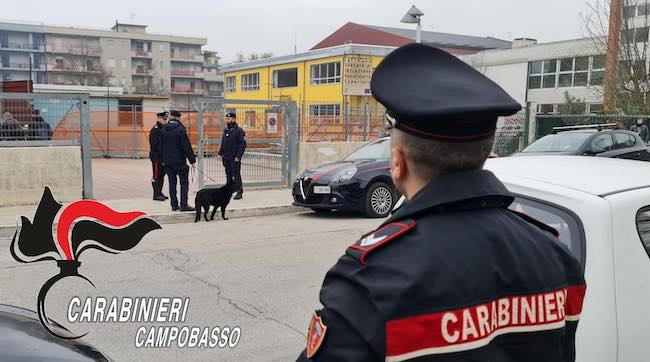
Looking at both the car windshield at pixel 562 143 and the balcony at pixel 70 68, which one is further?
the balcony at pixel 70 68

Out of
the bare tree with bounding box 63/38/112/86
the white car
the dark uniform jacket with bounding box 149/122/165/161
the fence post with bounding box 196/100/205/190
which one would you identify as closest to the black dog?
the dark uniform jacket with bounding box 149/122/165/161

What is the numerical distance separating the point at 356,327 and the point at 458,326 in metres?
0.23

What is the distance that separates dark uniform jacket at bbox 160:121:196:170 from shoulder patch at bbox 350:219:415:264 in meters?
9.57

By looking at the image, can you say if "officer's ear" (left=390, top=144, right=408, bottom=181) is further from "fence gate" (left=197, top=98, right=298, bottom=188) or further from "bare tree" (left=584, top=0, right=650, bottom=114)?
"bare tree" (left=584, top=0, right=650, bottom=114)

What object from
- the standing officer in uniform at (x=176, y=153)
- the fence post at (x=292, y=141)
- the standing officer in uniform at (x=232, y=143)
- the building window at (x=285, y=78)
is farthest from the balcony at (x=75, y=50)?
the standing officer in uniform at (x=176, y=153)

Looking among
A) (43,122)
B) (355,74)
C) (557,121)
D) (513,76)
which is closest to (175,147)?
(43,122)

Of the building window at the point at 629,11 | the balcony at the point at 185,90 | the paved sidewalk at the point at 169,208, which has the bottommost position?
the paved sidewalk at the point at 169,208

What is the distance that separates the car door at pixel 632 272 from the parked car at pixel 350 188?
300 inches

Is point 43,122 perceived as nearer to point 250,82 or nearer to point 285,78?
point 285,78

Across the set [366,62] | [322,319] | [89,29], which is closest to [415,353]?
[322,319]

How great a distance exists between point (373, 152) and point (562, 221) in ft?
28.3

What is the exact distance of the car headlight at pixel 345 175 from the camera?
10.2m

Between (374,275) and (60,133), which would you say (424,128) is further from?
(60,133)

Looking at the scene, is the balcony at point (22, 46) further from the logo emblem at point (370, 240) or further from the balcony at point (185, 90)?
the logo emblem at point (370, 240)
